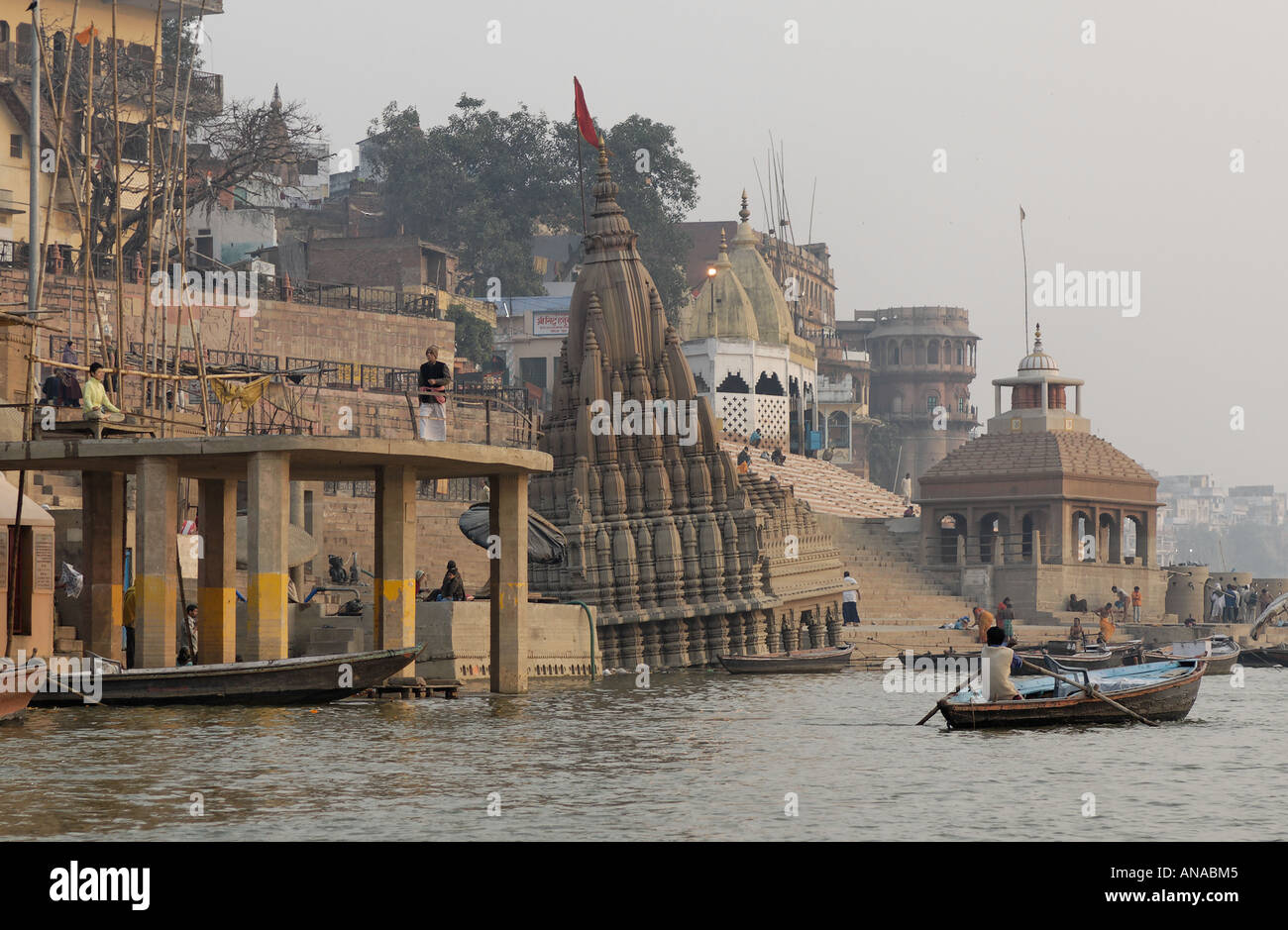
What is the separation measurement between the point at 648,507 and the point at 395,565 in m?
17.6

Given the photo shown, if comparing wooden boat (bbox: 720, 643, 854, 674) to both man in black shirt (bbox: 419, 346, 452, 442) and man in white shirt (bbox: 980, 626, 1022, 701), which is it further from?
man in white shirt (bbox: 980, 626, 1022, 701)

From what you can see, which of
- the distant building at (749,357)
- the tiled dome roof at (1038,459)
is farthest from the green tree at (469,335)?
the tiled dome roof at (1038,459)

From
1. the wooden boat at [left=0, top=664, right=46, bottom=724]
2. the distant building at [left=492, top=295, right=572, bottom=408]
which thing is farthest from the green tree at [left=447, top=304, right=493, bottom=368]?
the wooden boat at [left=0, top=664, right=46, bottom=724]

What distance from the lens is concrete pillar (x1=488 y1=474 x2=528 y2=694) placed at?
3219cm

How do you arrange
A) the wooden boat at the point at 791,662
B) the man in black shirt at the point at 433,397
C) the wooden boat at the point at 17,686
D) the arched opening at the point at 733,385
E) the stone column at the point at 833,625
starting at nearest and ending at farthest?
the wooden boat at the point at 17,686 → the man in black shirt at the point at 433,397 → the wooden boat at the point at 791,662 → the stone column at the point at 833,625 → the arched opening at the point at 733,385

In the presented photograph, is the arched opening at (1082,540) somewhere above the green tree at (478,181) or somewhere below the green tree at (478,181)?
below

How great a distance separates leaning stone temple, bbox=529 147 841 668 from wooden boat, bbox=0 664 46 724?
21.0 meters

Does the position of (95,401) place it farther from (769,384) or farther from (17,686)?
(769,384)

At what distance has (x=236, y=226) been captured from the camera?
73750 millimetres

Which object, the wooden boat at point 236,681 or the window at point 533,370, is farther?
the window at point 533,370

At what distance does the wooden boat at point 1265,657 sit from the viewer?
56406 mm

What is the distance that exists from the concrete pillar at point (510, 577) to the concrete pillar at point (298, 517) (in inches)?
248

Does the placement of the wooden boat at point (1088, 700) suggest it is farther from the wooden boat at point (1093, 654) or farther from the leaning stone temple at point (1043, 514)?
the leaning stone temple at point (1043, 514)
